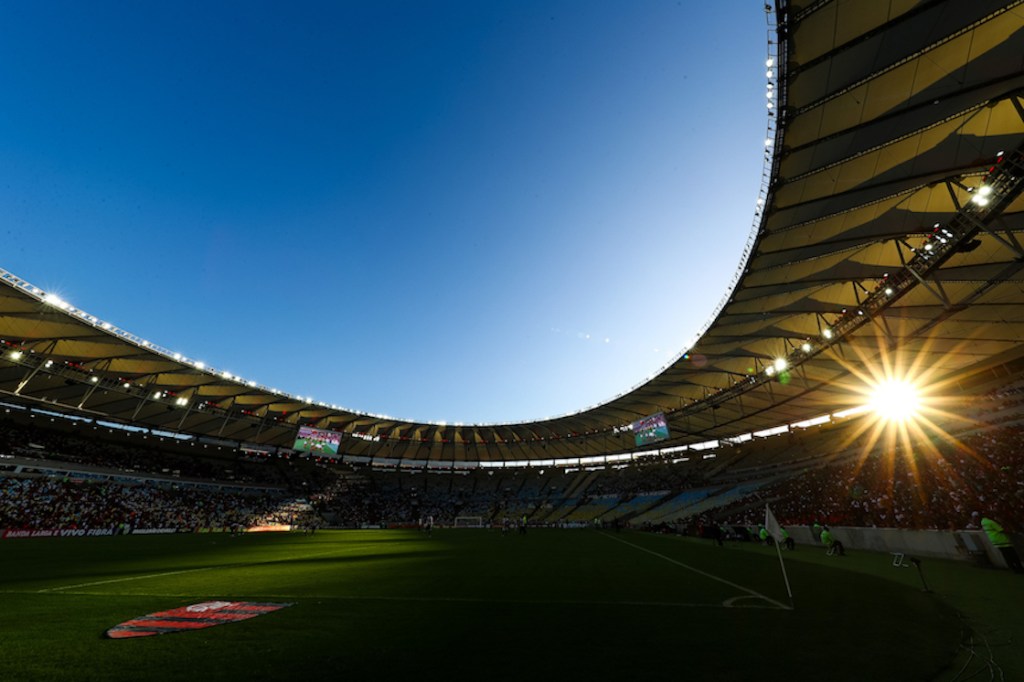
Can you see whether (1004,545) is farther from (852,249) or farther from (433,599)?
(433,599)

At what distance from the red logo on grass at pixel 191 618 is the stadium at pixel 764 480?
0.22 feet

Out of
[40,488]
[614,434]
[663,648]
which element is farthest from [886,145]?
[40,488]

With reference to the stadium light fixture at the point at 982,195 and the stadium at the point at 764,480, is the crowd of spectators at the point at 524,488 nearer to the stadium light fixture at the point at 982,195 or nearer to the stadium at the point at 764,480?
the stadium at the point at 764,480

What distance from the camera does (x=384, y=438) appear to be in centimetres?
6369

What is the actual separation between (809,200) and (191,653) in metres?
21.2

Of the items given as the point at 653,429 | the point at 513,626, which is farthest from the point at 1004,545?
the point at 653,429

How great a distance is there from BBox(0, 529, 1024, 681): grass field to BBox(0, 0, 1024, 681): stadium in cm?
6

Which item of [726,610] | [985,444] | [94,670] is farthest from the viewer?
[985,444]

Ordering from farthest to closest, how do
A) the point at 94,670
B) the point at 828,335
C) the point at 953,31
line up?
1. the point at 828,335
2. the point at 953,31
3. the point at 94,670

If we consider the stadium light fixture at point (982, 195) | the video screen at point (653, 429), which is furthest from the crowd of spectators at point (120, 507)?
the stadium light fixture at point (982, 195)

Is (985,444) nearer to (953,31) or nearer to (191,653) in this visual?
(953,31)

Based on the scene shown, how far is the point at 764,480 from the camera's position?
44.2m

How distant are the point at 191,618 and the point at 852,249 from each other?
989 inches

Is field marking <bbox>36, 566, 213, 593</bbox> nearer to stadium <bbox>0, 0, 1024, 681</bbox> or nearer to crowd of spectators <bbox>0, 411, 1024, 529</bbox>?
stadium <bbox>0, 0, 1024, 681</bbox>
